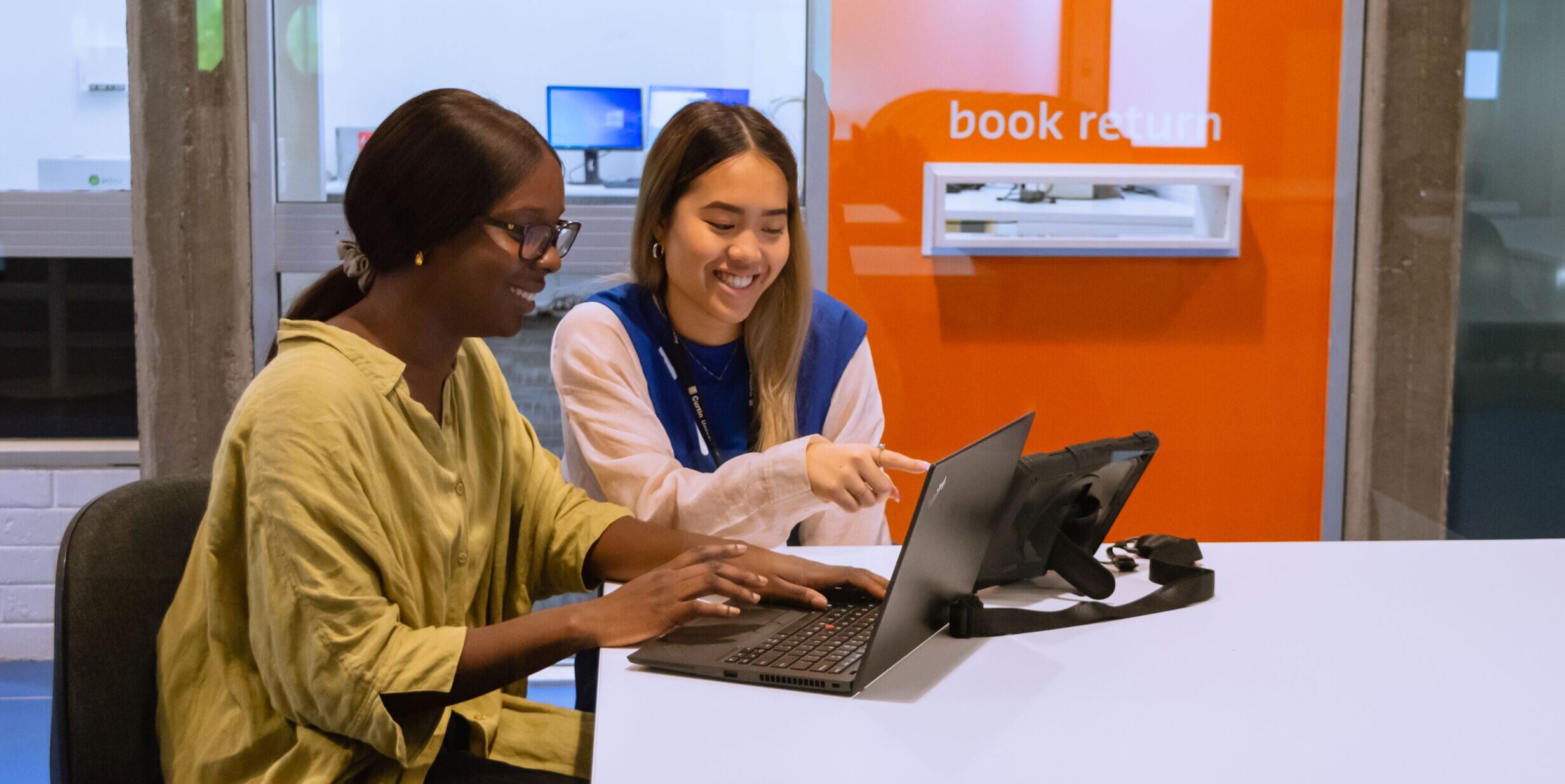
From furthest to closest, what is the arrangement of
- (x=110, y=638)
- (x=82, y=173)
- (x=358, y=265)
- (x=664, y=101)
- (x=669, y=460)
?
(x=82, y=173)
(x=664, y=101)
(x=669, y=460)
(x=358, y=265)
(x=110, y=638)

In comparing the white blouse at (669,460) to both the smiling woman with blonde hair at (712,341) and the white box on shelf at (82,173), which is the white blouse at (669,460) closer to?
the smiling woman with blonde hair at (712,341)

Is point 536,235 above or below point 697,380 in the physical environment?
above

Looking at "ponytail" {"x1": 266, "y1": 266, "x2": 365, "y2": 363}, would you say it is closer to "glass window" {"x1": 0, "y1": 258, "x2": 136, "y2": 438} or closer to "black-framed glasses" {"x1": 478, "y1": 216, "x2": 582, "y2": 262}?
"black-framed glasses" {"x1": 478, "y1": 216, "x2": 582, "y2": 262}

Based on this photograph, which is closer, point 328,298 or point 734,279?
point 328,298

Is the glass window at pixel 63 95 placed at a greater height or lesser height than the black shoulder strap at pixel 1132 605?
greater

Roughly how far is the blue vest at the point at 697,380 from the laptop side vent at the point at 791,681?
841 mm

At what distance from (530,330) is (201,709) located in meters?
2.20

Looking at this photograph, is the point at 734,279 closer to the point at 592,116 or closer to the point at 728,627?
the point at 728,627

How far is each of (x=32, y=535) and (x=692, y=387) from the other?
237 cm

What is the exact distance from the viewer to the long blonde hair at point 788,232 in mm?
2168

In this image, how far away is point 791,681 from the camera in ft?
4.26

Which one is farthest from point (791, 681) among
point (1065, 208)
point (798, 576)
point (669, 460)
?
point (1065, 208)

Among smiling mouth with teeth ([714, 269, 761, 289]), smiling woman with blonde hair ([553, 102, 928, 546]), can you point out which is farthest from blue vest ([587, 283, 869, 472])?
smiling mouth with teeth ([714, 269, 761, 289])

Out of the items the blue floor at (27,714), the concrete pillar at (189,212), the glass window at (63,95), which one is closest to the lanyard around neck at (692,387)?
the blue floor at (27,714)
